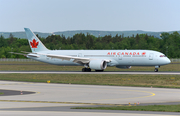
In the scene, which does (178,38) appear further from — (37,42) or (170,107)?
(170,107)

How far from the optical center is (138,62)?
173ft

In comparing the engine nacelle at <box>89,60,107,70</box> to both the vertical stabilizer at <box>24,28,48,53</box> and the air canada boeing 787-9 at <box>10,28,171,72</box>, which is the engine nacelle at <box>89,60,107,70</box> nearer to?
the air canada boeing 787-9 at <box>10,28,171,72</box>

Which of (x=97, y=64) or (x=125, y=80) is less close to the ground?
(x=97, y=64)

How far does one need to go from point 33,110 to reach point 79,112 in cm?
271

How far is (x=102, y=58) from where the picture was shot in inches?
2195

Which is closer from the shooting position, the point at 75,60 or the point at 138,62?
the point at 138,62

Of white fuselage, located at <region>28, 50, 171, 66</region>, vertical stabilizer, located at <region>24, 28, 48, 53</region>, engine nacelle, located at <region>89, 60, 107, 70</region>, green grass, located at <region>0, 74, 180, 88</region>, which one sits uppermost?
vertical stabilizer, located at <region>24, 28, 48, 53</region>

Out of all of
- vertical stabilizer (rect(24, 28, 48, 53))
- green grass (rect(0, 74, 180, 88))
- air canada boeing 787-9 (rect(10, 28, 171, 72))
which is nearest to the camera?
green grass (rect(0, 74, 180, 88))

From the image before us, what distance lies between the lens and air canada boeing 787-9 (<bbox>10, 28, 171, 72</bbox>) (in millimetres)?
52406

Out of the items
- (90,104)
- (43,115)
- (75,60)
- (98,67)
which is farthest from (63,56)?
(43,115)

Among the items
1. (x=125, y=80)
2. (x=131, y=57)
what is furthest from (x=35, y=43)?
(x=125, y=80)

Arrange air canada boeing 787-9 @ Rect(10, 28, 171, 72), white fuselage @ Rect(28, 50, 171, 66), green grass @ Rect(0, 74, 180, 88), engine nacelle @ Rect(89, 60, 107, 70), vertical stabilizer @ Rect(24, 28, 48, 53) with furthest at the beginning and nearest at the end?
1. vertical stabilizer @ Rect(24, 28, 48, 53)
2. engine nacelle @ Rect(89, 60, 107, 70)
3. air canada boeing 787-9 @ Rect(10, 28, 171, 72)
4. white fuselage @ Rect(28, 50, 171, 66)
5. green grass @ Rect(0, 74, 180, 88)

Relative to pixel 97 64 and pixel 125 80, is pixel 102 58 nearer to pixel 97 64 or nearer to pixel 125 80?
pixel 97 64

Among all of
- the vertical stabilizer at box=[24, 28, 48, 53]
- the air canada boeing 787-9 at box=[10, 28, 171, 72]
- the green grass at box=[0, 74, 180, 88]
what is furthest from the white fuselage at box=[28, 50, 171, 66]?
the green grass at box=[0, 74, 180, 88]
